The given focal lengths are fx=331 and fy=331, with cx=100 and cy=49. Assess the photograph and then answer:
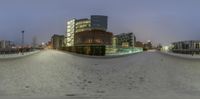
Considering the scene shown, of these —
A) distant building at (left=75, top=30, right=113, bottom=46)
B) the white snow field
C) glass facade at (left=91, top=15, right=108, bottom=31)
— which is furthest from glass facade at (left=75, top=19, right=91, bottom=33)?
the white snow field

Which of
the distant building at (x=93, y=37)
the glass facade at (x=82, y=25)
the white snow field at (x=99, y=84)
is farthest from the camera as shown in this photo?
the glass facade at (x=82, y=25)

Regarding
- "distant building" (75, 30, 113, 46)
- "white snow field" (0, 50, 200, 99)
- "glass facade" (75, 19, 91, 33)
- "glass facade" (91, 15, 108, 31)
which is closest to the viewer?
"white snow field" (0, 50, 200, 99)

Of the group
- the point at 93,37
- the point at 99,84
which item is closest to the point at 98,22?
the point at 93,37

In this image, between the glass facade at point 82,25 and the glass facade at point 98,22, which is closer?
the glass facade at point 98,22

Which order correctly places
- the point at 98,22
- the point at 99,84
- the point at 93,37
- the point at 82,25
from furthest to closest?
1. the point at 82,25
2. the point at 93,37
3. the point at 98,22
4. the point at 99,84

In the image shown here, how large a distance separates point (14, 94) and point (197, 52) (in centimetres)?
11526

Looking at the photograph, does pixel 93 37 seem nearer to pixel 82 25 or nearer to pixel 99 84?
pixel 82 25

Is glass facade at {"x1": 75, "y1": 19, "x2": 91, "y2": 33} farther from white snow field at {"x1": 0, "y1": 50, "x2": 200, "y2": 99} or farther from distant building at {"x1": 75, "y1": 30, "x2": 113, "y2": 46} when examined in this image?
white snow field at {"x1": 0, "y1": 50, "x2": 200, "y2": 99}

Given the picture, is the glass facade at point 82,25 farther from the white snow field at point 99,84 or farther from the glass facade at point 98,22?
the white snow field at point 99,84

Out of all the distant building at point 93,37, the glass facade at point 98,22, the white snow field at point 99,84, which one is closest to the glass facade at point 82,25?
the distant building at point 93,37

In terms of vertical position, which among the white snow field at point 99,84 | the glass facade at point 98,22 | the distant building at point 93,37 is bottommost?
the white snow field at point 99,84

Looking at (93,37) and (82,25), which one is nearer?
(93,37)

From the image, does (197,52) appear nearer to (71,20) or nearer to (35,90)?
(71,20)

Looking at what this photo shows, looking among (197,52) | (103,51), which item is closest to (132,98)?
(103,51)
